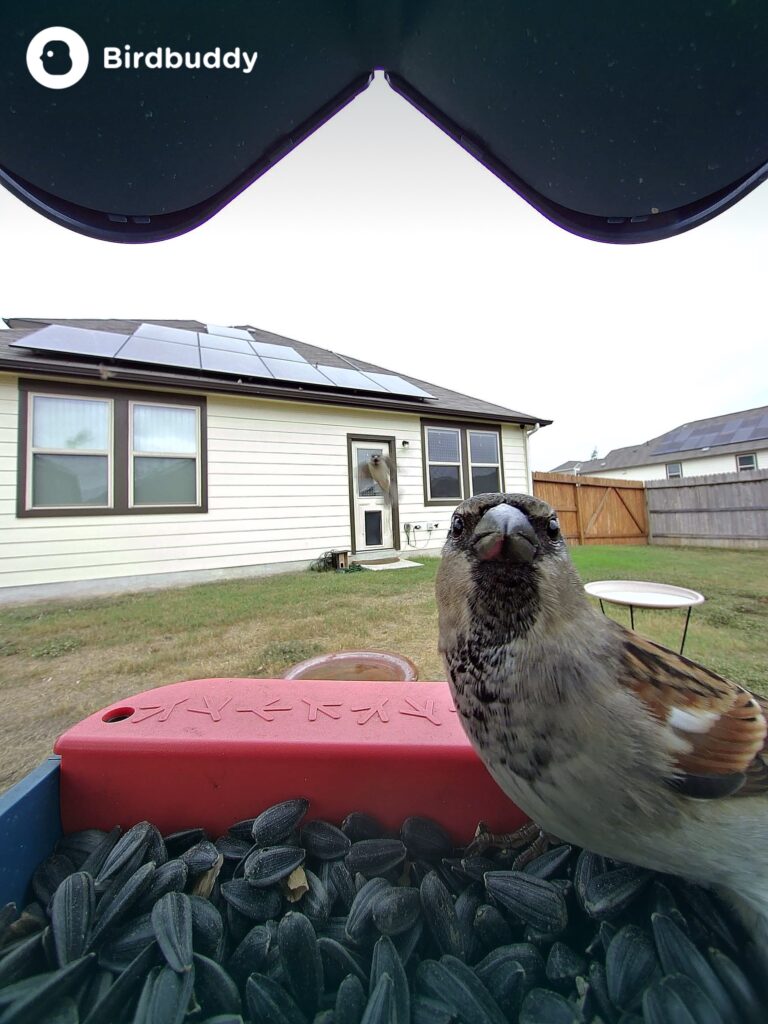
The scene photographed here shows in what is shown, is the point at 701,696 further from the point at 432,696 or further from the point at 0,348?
the point at 0,348

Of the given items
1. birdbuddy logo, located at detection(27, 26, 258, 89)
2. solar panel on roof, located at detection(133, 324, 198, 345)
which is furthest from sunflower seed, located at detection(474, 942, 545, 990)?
solar panel on roof, located at detection(133, 324, 198, 345)

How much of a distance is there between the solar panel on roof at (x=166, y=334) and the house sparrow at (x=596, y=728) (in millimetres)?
4309

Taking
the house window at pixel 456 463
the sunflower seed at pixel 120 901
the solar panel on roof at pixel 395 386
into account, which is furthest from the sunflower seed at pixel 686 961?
the solar panel on roof at pixel 395 386

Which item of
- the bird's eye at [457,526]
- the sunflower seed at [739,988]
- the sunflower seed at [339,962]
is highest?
the bird's eye at [457,526]

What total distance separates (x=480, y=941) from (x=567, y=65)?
56.8 inches

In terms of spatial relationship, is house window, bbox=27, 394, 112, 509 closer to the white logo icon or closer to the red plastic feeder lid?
the white logo icon

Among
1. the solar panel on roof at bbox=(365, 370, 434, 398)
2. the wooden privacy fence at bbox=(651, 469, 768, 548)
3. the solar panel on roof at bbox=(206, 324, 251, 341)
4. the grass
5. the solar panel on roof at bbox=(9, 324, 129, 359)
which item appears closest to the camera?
the grass

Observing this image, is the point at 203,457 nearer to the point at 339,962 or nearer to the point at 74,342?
the point at 74,342

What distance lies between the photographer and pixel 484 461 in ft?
11.8

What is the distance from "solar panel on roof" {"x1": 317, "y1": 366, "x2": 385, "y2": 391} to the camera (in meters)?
3.78

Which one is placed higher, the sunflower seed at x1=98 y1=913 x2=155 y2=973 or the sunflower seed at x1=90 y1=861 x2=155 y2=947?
the sunflower seed at x1=90 y1=861 x2=155 y2=947

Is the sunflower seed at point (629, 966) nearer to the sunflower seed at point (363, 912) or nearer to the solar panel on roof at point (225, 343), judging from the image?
the sunflower seed at point (363, 912)

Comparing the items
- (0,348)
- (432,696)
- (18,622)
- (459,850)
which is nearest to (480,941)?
(459,850)

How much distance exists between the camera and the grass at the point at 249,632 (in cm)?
114
